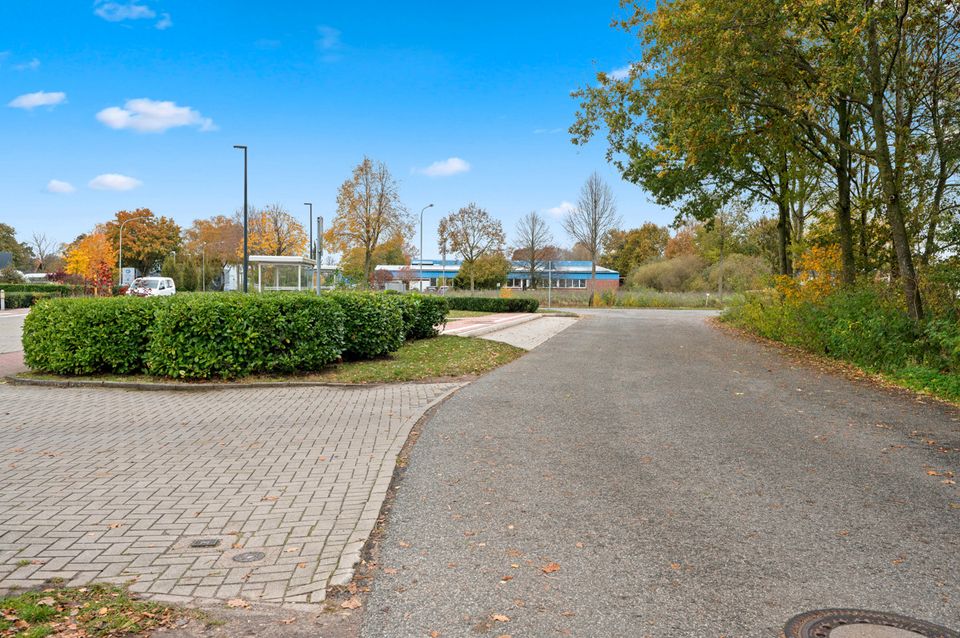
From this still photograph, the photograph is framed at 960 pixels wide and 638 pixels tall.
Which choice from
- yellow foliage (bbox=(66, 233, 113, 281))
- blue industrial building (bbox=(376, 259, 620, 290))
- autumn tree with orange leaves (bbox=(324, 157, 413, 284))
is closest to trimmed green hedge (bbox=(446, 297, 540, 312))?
autumn tree with orange leaves (bbox=(324, 157, 413, 284))

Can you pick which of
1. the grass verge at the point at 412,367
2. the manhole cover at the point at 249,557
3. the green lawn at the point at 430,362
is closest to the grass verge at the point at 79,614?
the manhole cover at the point at 249,557

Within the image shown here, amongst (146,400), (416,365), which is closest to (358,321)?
(416,365)

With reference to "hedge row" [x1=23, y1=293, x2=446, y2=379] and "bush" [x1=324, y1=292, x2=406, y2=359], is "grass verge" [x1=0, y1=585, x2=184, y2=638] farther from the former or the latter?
"bush" [x1=324, y1=292, x2=406, y2=359]

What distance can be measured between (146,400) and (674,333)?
1800 cm

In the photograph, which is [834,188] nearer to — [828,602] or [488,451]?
[488,451]

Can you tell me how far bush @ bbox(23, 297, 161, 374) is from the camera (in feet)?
33.2

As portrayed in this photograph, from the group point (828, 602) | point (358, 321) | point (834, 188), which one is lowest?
point (828, 602)

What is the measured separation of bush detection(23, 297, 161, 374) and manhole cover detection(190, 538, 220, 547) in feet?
22.8

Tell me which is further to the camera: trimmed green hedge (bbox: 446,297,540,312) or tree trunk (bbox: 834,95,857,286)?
trimmed green hedge (bbox: 446,297,540,312)

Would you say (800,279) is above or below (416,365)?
above

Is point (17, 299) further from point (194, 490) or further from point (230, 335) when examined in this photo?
point (194, 490)

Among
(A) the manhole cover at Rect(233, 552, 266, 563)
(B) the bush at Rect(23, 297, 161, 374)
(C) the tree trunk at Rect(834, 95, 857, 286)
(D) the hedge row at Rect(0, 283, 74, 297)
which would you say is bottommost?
(A) the manhole cover at Rect(233, 552, 266, 563)

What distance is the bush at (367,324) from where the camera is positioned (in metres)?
12.0

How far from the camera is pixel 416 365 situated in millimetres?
12180
